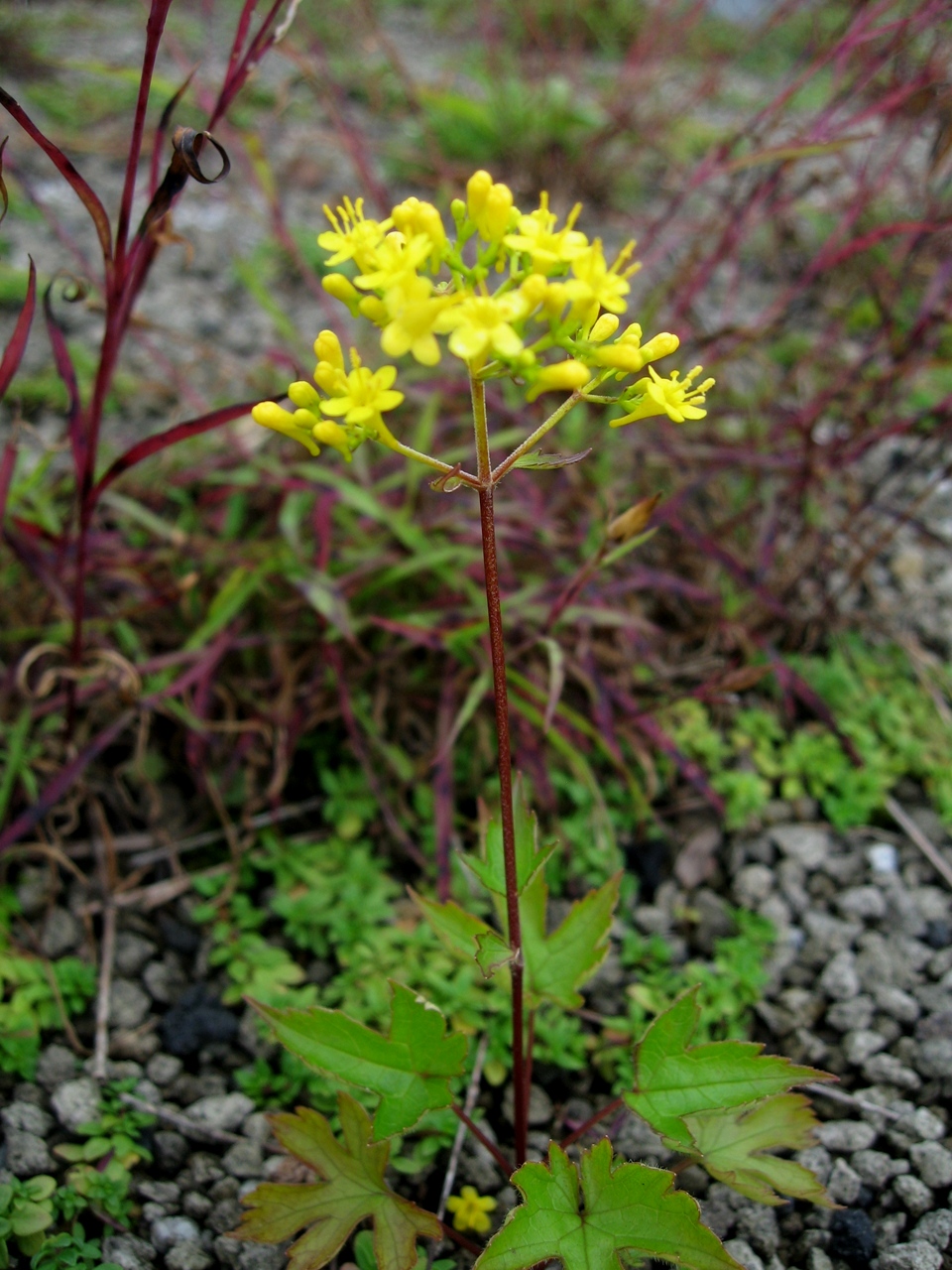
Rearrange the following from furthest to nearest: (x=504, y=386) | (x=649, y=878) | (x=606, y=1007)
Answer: (x=504, y=386), (x=649, y=878), (x=606, y=1007)

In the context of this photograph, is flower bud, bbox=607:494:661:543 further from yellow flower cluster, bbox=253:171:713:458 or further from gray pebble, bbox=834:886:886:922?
gray pebble, bbox=834:886:886:922

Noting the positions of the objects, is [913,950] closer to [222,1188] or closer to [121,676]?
[222,1188]

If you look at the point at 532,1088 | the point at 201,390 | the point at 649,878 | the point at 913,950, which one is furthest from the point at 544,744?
the point at 201,390

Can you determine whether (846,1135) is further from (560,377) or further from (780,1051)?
(560,377)

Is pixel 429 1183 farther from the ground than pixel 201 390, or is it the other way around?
pixel 201 390

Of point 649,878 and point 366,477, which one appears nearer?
point 649,878

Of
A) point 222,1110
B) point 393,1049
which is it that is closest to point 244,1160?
point 222,1110

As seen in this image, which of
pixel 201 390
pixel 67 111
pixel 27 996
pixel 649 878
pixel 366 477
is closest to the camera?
pixel 27 996
